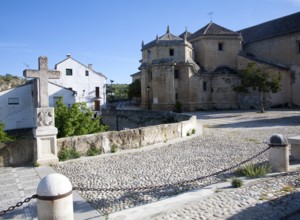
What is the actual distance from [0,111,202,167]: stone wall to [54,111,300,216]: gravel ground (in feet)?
1.88

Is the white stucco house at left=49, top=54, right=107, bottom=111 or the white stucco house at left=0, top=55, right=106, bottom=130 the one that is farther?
the white stucco house at left=49, top=54, right=107, bottom=111

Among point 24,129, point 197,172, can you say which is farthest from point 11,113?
point 197,172

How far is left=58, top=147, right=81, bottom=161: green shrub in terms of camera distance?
8.41m

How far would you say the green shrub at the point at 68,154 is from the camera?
8.41 m

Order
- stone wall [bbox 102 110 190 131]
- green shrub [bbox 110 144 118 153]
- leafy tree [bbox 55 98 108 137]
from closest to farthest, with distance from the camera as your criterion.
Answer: green shrub [bbox 110 144 118 153] → leafy tree [bbox 55 98 108 137] → stone wall [bbox 102 110 190 131]

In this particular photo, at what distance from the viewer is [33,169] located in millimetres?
7355

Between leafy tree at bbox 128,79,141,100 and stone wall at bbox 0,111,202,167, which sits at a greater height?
leafy tree at bbox 128,79,141,100

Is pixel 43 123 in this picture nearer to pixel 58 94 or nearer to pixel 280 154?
pixel 280 154

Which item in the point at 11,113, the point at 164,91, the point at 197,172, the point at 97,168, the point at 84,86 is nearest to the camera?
the point at 197,172

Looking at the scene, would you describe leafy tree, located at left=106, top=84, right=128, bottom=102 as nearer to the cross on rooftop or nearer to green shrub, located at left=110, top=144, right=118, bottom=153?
green shrub, located at left=110, top=144, right=118, bottom=153

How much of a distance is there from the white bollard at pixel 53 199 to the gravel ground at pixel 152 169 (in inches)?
49.2

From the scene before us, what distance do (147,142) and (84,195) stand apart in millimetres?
5580

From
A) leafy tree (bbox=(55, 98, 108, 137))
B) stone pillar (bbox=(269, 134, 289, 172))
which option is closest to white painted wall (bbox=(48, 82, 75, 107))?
leafy tree (bbox=(55, 98, 108, 137))

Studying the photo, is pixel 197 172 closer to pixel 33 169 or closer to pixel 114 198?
pixel 114 198
